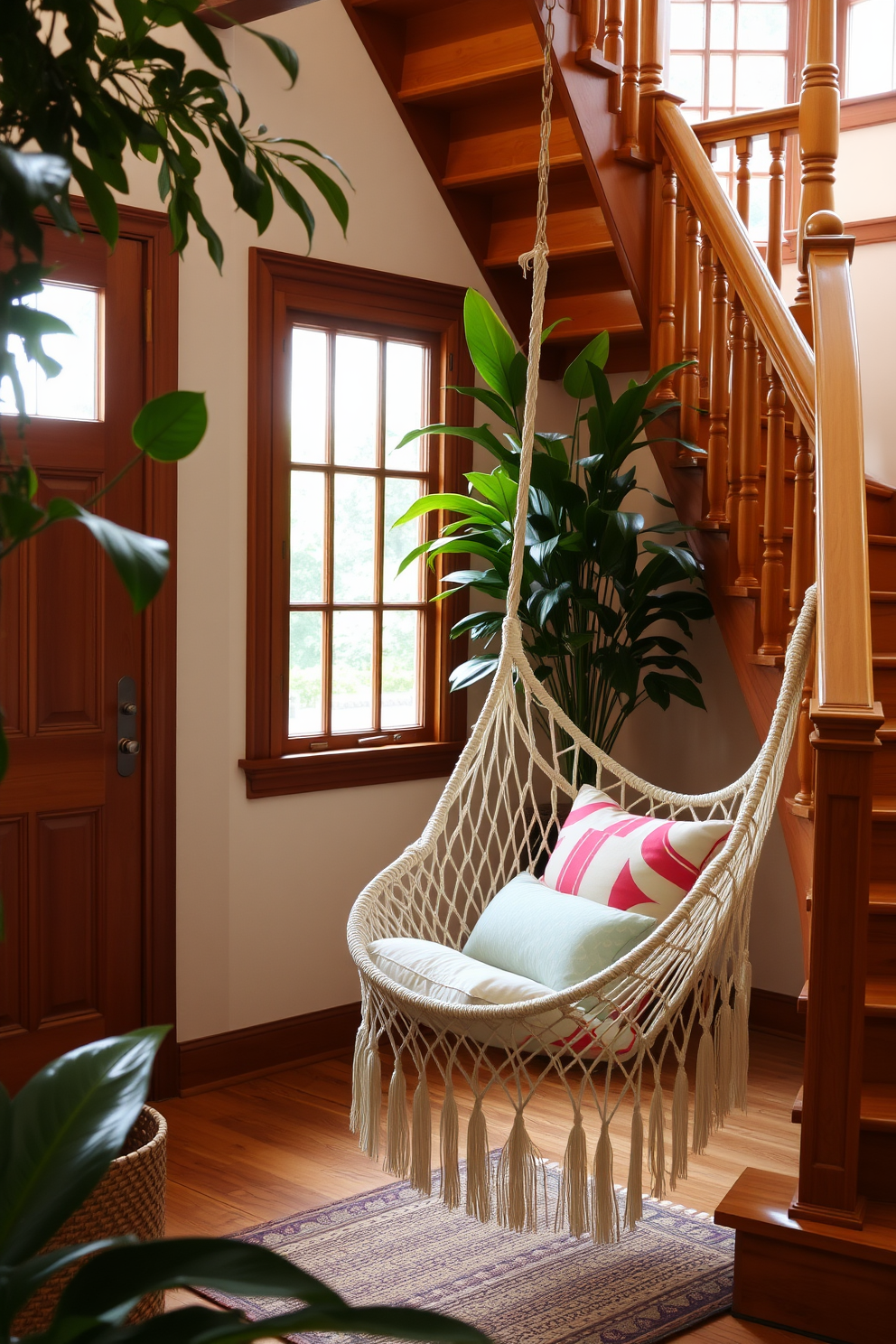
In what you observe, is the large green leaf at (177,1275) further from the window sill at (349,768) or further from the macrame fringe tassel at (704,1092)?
the window sill at (349,768)

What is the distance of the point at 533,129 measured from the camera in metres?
3.62

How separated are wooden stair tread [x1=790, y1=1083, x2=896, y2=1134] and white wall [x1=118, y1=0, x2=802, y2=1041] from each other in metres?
1.57

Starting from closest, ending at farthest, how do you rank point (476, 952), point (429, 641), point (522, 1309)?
point (522, 1309)
point (476, 952)
point (429, 641)

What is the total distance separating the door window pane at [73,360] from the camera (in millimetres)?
3047

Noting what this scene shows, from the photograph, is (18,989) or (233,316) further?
(233,316)

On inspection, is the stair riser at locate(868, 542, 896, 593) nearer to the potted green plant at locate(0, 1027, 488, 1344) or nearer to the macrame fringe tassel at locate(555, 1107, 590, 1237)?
the macrame fringe tassel at locate(555, 1107, 590, 1237)

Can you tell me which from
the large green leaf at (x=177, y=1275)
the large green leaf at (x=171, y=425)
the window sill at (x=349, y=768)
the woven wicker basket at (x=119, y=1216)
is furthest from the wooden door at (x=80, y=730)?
the large green leaf at (x=177, y=1275)

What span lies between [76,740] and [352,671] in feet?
3.04

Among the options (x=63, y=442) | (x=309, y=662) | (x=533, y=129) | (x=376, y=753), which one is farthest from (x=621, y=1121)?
(x=533, y=129)

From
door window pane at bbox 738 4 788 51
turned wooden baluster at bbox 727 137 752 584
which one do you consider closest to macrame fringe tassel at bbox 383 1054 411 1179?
turned wooden baluster at bbox 727 137 752 584

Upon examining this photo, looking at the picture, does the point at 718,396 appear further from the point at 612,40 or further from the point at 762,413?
the point at 612,40

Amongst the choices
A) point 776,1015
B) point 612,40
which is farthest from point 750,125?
point 776,1015

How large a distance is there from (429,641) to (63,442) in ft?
4.40

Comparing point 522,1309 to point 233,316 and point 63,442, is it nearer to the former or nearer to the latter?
point 63,442
